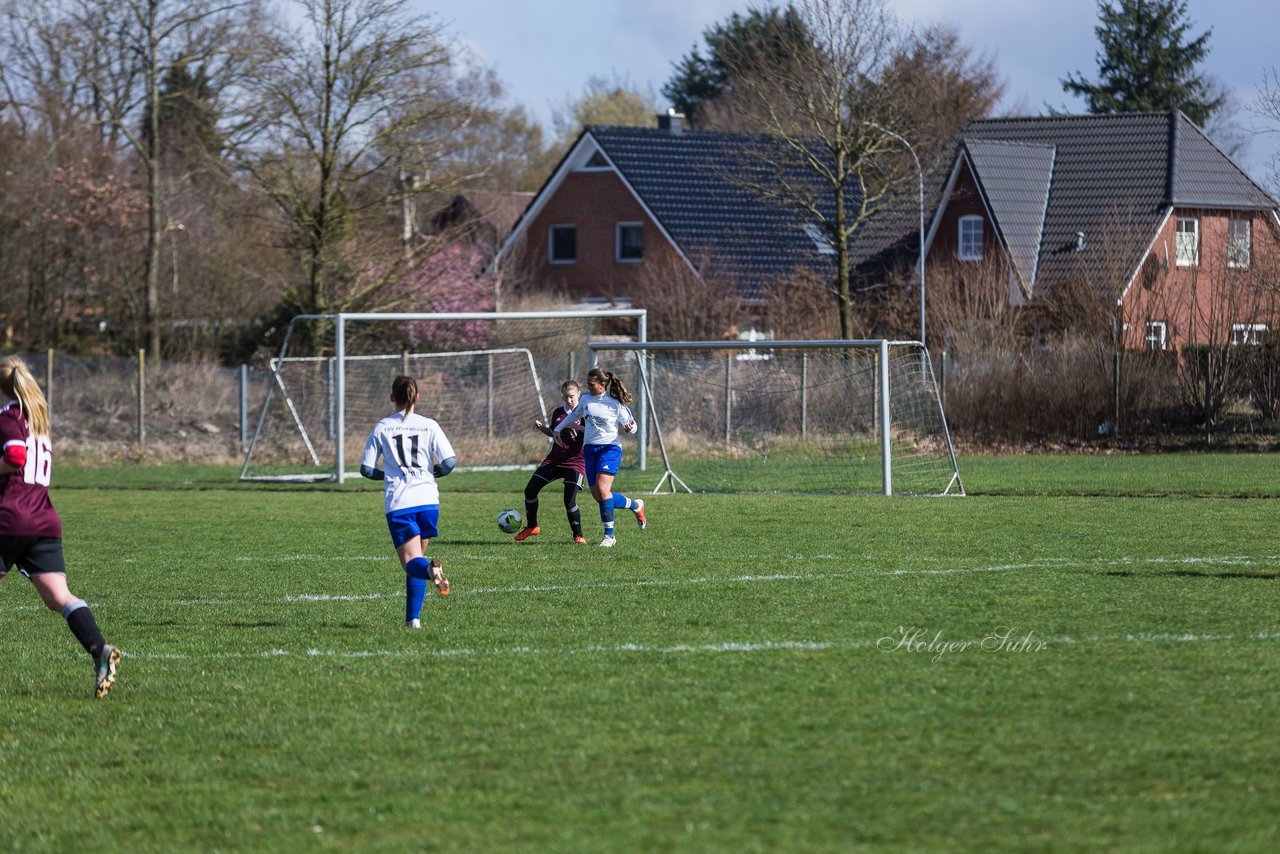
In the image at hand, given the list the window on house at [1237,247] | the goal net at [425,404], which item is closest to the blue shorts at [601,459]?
the goal net at [425,404]

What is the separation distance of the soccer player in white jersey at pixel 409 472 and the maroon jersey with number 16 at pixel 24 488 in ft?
7.09

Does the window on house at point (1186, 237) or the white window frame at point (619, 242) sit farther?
the white window frame at point (619, 242)

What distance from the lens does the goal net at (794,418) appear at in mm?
21938

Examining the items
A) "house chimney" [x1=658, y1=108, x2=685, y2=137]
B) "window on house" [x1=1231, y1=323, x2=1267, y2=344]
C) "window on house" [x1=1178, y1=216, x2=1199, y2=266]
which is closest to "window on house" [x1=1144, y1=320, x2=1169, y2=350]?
"window on house" [x1=1231, y1=323, x2=1267, y2=344]

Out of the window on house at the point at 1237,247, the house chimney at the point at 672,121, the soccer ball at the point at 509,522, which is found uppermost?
the house chimney at the point at 672,121

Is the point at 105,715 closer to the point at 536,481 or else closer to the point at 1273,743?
the point at 1273,743

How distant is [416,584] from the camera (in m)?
9.53

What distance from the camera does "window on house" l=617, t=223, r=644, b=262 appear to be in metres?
46.1

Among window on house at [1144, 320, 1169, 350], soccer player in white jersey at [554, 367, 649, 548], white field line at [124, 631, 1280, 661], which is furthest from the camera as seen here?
window on house at [1144, 320, 1169, 350]

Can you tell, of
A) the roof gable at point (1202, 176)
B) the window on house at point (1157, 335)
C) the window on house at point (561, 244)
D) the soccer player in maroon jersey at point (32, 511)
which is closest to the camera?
the soccer player in maroon jersey at point (32, 511)

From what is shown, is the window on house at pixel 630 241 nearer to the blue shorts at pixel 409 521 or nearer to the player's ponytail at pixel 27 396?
the blue shorts at pixel 409 521

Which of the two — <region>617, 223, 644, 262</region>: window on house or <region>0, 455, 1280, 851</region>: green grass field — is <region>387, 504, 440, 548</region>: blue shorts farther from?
<region>617, 223, 644, 262</region>: window on house

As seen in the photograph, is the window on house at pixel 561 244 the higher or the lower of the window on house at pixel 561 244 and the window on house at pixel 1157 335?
the higher

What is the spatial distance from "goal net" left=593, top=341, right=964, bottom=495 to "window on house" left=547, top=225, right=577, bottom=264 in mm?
18727
